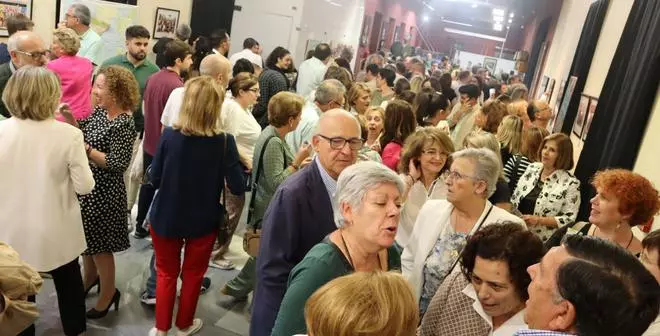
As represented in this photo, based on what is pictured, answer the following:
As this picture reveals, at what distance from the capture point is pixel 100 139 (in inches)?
113

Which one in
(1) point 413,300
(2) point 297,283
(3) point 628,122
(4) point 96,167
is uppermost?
(3) point 628,122

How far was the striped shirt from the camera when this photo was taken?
3.95 m

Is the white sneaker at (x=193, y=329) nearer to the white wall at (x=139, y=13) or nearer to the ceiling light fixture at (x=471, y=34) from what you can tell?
the white wall at (x=139, y=13)

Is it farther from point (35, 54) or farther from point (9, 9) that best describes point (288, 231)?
point (9, 9)

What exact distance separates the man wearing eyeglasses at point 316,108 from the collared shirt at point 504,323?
6.90 feet

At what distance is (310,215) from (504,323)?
0.78 meters

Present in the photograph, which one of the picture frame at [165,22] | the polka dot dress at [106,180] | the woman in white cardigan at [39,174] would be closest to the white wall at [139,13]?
the picture frame at [165,22]

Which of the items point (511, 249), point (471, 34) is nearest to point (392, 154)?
point (511, 249)

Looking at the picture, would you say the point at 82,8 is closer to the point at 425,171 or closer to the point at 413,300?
the point at 425,171

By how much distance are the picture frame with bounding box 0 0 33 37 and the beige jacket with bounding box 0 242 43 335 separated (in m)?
3.84

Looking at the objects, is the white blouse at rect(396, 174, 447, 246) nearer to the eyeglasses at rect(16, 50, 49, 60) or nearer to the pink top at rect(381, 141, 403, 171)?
the pink top at rect(381, 141, 403, 171)

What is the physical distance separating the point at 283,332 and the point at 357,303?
1.64 feet

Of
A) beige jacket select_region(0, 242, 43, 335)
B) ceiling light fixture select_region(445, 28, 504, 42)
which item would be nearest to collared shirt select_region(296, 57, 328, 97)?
beige jacket select_region(0, 242, 43, 335)

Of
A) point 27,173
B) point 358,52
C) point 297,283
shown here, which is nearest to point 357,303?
point 297,283
